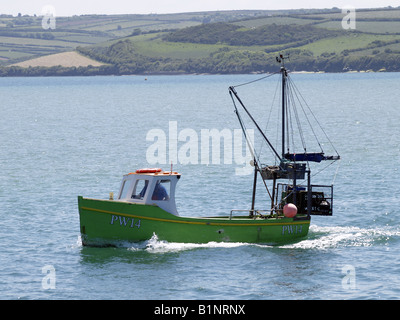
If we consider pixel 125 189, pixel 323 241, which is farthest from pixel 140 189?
pixel 323 241

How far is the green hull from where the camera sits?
1578 inches

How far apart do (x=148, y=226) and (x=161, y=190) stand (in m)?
2.11

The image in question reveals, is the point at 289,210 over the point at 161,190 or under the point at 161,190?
under

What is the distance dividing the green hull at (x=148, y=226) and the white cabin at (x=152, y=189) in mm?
669

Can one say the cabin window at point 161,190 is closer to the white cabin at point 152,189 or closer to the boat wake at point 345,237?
the white cabin at point 152,189

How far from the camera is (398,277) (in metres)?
36.3

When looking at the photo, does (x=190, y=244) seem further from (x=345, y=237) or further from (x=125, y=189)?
(x=345, y=237)

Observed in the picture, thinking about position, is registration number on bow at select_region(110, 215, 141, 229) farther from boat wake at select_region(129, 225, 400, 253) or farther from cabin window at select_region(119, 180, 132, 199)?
cabin window at select_region(119, 180, 132, 199)

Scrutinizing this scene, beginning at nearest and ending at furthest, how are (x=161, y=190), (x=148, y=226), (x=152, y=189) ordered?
1. (x=148, y=226)
2. (x=152, y=189)
3. (x=161, y=190)

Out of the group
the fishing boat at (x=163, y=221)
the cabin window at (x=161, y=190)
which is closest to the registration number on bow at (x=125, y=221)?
Answer: the fishing boat at (x=163, y=221)

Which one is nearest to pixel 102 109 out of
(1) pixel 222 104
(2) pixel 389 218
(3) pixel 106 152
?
(1) pixel 222 104

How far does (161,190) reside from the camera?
4125 cm

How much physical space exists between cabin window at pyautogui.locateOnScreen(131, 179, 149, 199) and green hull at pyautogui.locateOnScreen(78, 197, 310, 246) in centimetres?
136

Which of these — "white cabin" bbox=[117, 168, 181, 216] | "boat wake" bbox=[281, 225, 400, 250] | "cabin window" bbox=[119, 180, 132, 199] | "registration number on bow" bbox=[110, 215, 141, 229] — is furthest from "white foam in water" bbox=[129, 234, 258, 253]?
"boat wake" bbox=[281, 225, 400, 250]
